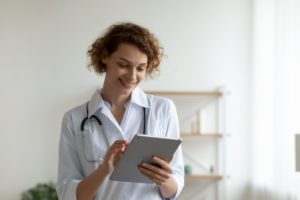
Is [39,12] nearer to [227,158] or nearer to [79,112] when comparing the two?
[227,158]

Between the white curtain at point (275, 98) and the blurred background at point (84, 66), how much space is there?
0.38 feet

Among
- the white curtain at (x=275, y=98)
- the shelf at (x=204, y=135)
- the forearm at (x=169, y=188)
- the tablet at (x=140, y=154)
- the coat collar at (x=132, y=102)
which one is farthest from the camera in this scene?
the shelf at (x=204, y=135)

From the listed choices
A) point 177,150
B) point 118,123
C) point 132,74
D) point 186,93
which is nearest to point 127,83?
point 132,74

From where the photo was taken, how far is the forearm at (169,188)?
59.1 inches

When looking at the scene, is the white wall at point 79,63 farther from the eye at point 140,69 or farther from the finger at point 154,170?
the finger at point 154,170

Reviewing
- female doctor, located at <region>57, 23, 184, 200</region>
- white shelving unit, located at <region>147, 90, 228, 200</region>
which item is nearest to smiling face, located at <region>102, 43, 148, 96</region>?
female doctor, located at <region>57, 23, 184, 200</region>

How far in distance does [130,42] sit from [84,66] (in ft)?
8.94

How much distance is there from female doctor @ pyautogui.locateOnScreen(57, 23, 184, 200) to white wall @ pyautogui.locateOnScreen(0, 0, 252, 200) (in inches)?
101

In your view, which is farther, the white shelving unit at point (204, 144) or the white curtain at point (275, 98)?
the white shelving unit at point (204, 144)

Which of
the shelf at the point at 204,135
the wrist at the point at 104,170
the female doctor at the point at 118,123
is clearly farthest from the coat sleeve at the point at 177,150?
the shelf at the point at 204,135

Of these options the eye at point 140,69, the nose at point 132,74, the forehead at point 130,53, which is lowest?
the nose at point 132,74

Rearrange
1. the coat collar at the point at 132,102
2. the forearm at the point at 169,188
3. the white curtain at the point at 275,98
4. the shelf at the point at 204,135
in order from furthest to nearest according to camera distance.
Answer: the shelf at the point at 204,135 < the white curtain at the point at 275,98 < the coat collar at the point at 132,102 < the forearm at the point at 169,188

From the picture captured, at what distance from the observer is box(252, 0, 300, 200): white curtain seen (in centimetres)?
319

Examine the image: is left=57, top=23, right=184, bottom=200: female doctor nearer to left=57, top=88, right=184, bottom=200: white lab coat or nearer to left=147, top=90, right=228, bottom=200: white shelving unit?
left=57, top=88, right=184, bottom=200: white lab coat
